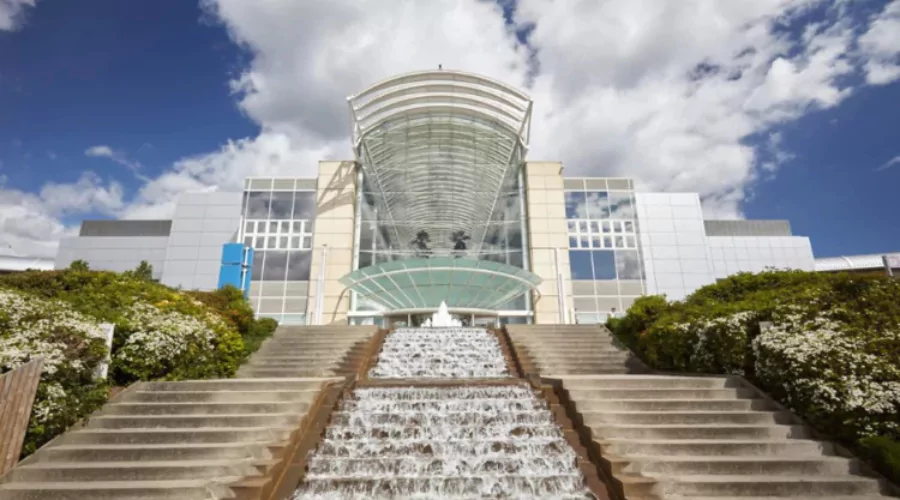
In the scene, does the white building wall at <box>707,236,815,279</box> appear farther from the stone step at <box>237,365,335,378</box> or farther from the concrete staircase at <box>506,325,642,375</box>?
the stone step at <box>237,365,335,378</box>

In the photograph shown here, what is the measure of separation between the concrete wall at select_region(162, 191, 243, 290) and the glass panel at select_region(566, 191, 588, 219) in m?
20.9

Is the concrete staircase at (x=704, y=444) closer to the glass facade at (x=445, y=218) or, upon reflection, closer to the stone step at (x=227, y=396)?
the stone step at (x=227, y=396)

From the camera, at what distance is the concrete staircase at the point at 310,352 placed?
13.4m

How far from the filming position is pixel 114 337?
10.2 meters

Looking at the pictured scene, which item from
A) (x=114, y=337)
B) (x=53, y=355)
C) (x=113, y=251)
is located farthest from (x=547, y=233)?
(x=113, y=251)

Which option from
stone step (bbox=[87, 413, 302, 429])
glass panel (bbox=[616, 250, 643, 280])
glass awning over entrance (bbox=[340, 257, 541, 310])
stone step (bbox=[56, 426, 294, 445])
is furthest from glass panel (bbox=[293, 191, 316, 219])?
stone step (bbox=[56, 426, 294, 445])

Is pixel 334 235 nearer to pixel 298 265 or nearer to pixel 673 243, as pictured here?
pixel 298 265

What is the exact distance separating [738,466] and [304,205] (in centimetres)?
2705

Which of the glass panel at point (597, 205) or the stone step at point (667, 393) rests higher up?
the glass panel at point (597, 205)

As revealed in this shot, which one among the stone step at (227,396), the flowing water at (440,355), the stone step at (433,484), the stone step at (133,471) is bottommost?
the stone step at (433,484)

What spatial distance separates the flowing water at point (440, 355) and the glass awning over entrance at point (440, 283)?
6.19 metres

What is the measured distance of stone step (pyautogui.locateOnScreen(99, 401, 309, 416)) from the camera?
328 inches

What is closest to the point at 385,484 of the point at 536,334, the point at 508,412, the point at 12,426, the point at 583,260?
the point at 508,412

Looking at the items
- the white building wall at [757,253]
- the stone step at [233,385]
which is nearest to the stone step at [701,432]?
the stone step at [233,385]
